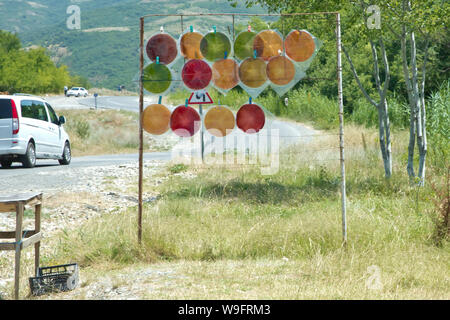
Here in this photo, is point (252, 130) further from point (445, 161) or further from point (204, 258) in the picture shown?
point (445, 161)

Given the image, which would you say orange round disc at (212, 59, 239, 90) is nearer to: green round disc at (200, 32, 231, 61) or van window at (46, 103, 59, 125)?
green round disc at (200, 32, 231, 61)

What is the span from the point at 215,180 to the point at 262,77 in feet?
17.1

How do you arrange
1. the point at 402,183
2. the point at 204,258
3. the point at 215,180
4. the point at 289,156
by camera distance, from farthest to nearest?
1. the point at 289,156
2. the point at 215,180
3. the point at 402,183
4. the point at 204,258

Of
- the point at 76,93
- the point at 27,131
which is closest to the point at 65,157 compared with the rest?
the point at 27,131

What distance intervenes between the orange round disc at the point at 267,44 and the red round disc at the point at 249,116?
0.70 m

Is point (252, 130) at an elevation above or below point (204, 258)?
above

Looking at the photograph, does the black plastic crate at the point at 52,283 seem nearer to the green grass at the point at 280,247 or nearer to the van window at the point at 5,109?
the green grass at the point at 280,247

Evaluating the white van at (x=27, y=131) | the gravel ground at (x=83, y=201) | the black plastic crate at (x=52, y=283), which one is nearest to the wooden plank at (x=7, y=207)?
the black plastic crate at (x=52, y=283)

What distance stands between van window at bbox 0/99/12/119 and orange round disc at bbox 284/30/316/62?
31.3 feet

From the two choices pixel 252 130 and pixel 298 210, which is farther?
pixel 298 210

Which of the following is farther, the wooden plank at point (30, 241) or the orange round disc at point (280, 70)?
the orange round disc at point (280, 70)

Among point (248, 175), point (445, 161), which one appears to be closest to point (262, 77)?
point (248, 175)

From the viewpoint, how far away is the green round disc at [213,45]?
736cm

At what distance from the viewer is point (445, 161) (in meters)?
12.5
